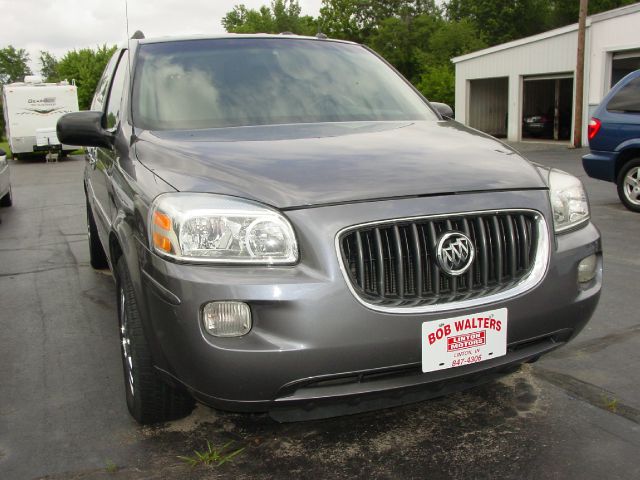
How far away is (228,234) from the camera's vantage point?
239cm

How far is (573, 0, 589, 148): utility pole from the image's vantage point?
71.8 ft

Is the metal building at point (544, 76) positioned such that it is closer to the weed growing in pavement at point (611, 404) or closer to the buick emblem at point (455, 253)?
the weed growing in pavement at point (611, 404)

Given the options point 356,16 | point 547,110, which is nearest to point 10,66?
point 356,16

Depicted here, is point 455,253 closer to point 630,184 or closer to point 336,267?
point 336,267

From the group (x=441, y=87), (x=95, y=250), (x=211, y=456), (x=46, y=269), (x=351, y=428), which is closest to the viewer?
(x=211, y=456)

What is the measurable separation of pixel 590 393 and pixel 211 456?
71.8 inches

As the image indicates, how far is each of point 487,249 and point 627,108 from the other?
692cm

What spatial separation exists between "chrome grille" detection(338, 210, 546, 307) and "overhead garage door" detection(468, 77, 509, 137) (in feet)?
94.9

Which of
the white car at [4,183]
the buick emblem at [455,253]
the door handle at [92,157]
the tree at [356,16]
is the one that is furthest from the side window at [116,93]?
the tree at [356,16]

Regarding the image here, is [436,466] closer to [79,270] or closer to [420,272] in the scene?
[420,272]

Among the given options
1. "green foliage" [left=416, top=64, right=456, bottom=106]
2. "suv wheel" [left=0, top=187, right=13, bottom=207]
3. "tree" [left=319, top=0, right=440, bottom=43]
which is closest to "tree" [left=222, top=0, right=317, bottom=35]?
"tree" [left=319, top=0, right=440, bottom=43]

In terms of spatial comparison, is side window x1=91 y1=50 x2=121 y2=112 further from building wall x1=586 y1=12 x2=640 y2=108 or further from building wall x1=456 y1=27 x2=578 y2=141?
building wall x1=456 y1=27 x2=578 y2=141

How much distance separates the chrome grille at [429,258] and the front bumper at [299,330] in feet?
0.17

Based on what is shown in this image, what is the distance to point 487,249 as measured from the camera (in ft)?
8.36
